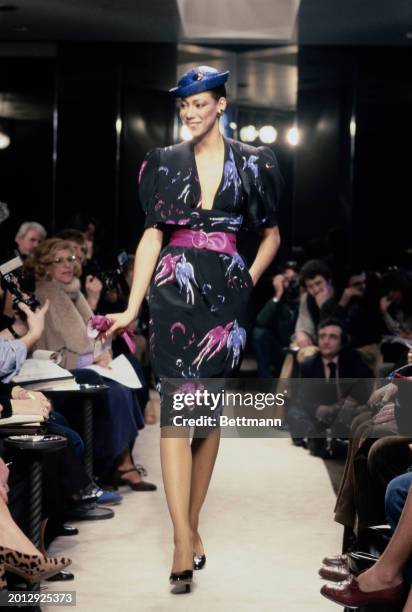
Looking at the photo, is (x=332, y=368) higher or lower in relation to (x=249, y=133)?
lower

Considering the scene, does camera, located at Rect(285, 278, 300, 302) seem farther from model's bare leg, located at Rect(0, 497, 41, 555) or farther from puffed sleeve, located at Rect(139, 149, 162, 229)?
model's bare leg, located at Rect(0, 497, 41, 555)

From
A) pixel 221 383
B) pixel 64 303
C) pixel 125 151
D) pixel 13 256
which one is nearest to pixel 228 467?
pixel 64 303

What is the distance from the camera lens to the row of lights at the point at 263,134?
9.74 metres

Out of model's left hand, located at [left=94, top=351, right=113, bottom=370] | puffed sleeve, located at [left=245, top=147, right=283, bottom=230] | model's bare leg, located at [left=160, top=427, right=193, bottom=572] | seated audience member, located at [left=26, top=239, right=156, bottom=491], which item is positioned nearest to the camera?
model's bare leg, located at [left=160, top=427, right=193, bottom=572]

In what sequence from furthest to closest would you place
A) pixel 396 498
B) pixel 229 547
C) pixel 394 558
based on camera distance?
1. pixel 229 547
2. pixel 396 498
3. pixel 394 558

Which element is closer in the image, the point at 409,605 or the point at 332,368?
the point at 409,605

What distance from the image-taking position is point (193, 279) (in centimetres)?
326

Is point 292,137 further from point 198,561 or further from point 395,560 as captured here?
point 395,560

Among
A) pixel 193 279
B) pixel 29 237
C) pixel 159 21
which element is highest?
pixel 159 21

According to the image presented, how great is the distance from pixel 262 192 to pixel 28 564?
51.8 inches

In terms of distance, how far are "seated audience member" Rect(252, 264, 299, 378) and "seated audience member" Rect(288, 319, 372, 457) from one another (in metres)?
1.74

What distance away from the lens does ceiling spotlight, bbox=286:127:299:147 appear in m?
9.73

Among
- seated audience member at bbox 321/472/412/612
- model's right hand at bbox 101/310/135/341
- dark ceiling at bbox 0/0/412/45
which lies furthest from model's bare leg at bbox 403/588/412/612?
dark ceiling at bbox 0/0/412/45

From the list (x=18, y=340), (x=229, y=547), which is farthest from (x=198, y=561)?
(x=18, y=340)
